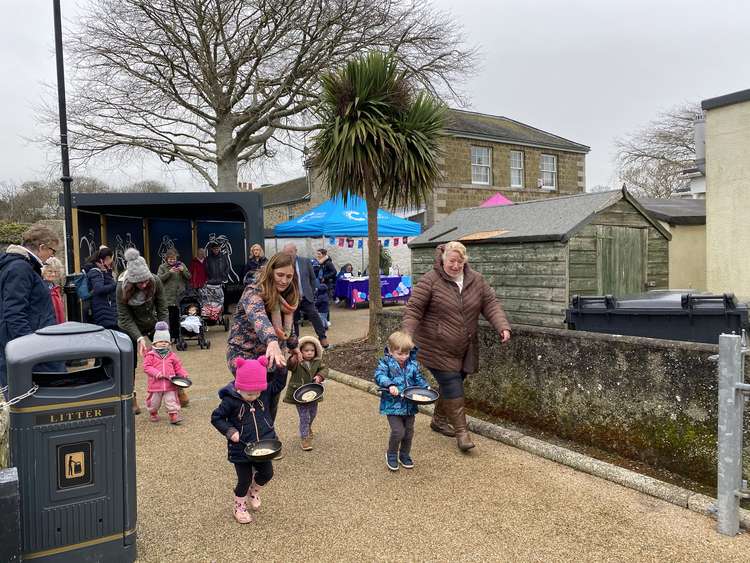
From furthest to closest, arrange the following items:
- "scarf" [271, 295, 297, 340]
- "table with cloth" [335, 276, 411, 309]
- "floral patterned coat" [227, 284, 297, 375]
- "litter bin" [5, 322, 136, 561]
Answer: "table with cloth" [335, 276, 411, 309]
"scarf" [271, 295, 297, 340]
"floral patterned coat" [227, 284, 297, 375]
"litter bin" [5, 322, 136, 561]

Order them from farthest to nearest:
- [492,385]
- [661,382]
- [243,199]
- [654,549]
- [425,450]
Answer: [243,199] → [492,385] → [425,450] → [661,382] → [654,549]

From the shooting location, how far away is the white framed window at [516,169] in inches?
1050

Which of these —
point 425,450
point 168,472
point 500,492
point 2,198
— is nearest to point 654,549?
point 500,492

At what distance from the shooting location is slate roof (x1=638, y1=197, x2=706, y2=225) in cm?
1502

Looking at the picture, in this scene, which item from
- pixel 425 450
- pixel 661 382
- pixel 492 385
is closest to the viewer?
pixel 661 382

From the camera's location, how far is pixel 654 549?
325 centimetres

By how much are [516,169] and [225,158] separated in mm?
13660

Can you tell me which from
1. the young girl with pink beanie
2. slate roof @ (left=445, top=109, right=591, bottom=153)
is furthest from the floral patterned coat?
slate roof @ (left=445, top=109, right=591, bottom=153)

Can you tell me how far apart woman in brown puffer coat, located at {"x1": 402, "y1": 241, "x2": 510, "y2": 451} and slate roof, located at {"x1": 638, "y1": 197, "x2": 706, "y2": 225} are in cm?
1030

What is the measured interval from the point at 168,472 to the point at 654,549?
3424 mm

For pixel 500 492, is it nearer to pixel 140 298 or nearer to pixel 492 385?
pixel 492 385

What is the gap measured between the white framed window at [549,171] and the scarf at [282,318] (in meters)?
25.8

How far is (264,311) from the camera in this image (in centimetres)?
386

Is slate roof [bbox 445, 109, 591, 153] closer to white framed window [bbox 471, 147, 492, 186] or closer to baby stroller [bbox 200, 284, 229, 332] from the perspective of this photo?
white framed window [bbox 471, 147, 492, 186]
